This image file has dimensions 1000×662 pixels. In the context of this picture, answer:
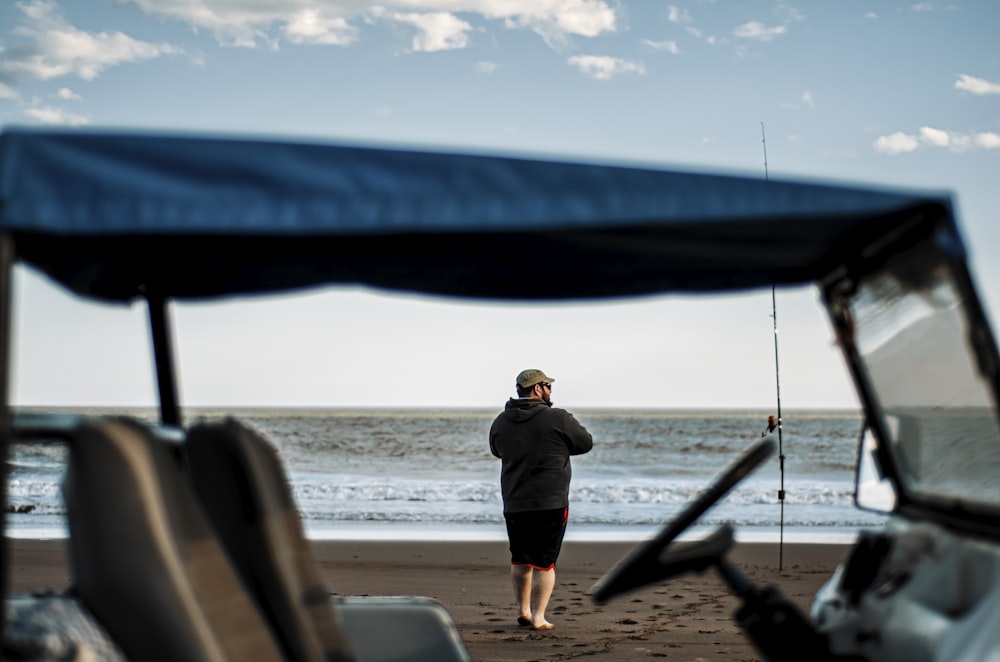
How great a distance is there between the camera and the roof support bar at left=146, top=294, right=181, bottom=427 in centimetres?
330

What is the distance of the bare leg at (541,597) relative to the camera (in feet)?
25.7

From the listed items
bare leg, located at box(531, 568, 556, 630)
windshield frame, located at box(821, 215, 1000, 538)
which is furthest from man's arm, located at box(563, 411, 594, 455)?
windshield frame, located at box(821, 215, 1000, 538)

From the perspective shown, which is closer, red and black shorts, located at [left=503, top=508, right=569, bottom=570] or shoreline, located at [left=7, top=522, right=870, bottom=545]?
red and black shorts, located at [left=503, top=508, right=569, bottom=570]

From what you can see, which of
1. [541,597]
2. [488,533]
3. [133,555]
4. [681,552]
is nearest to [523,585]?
[541,597]

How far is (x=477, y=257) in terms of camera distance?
8.89 ft

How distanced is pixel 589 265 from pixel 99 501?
1.30 meters

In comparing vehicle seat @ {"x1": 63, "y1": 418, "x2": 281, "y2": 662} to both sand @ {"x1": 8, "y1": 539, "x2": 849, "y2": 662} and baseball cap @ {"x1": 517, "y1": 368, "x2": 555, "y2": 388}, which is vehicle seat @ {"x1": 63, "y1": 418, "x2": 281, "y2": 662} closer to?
sand @ {"x1": 8, "y1": 539, "x2": 849, "y2": 662}

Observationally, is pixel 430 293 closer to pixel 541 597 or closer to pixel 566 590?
pixel 541 597

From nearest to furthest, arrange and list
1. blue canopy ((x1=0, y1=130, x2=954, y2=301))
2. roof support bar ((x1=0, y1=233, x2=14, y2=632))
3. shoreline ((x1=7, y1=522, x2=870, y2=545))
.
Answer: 1. roof support bar ((x1=0, y1=233, x2=14, y2=632))
2. blue canopy ((x1=0, y1=130, x2=954, y2=301))
3. shoreline ((x1=7, y1=522, x2=870, y2=545))

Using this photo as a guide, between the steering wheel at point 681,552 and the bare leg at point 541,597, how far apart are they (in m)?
5.25

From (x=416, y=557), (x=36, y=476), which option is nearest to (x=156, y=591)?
(x=416, y=557)

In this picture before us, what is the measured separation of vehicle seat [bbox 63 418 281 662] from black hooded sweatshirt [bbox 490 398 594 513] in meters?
5.37

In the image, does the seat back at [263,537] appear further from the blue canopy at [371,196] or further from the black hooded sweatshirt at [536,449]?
the black hooded sweatshirt at [536,449]

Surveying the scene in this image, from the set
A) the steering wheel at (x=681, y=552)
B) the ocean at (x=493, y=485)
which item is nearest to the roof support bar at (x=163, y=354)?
the steering wheel at (x=681, y=552)
